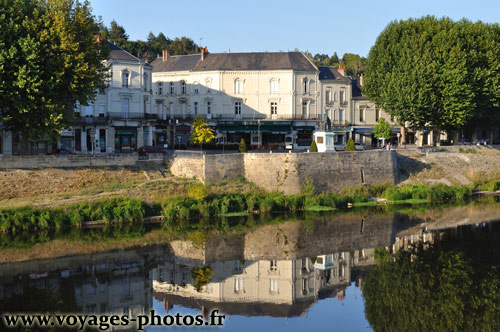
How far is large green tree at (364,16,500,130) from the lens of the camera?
5128cm

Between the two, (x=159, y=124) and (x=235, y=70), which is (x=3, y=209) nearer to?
(x=159, y=124)

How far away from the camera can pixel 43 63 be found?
35812 millimetres

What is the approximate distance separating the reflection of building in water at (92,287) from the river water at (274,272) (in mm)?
43

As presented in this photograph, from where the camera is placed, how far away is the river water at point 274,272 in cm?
2294

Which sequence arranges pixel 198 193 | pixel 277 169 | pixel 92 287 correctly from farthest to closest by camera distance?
pixel 277 169
pixel 198 193
pixel 92 287

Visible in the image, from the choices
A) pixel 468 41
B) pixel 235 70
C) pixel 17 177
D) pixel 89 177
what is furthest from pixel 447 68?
pixel 17 177

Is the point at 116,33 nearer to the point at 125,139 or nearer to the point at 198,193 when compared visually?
the point at 125,139

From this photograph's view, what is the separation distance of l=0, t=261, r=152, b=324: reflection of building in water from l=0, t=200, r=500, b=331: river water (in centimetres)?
4

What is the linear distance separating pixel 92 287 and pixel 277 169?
1941 cm

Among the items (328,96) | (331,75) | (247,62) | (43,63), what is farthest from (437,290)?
(331,75)

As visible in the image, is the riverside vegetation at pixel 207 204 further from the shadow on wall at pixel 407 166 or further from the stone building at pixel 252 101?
the stone building at pixel 252 101

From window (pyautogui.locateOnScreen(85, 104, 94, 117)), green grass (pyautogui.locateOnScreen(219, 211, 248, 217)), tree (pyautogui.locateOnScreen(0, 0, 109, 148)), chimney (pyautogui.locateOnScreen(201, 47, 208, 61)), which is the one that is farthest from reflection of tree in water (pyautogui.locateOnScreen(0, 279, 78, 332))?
chimney (pyautogui.locateOnScreen(201, 47, 208, 61))

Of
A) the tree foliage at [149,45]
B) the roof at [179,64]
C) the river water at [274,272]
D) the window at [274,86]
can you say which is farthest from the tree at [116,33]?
the river water at [274,272]

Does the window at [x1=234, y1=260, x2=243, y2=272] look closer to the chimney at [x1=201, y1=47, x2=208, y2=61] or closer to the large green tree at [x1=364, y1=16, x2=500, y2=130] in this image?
the large green tree at [x1=364, y1=16, x2=500, y2=130]
